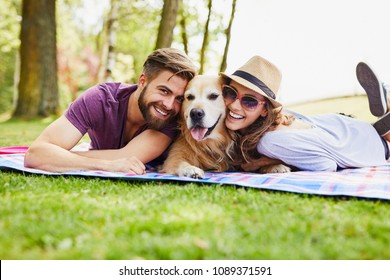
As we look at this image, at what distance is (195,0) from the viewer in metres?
16.6

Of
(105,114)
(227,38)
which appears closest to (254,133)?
(105,114)

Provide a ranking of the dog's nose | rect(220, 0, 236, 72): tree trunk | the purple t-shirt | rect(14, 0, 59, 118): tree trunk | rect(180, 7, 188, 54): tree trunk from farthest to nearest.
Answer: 1. rect(180, 7, 188, 54): tree trunk
2. rect(220, 0, 236, 72): tree trunk
3. rect(14, 0, 59, 118): tree trunk
4. the purple t-shirt
5. the dog's nose

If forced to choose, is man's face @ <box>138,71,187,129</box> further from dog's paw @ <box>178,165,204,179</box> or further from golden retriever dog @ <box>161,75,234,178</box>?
dog's paw @ <box>178,165,204,179</box>

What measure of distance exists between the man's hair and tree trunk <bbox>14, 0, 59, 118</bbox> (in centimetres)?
999

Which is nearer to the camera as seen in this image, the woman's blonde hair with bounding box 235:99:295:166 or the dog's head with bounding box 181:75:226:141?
the dog's head with bounding box 181:75:226:141

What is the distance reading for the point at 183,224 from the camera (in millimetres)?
2129

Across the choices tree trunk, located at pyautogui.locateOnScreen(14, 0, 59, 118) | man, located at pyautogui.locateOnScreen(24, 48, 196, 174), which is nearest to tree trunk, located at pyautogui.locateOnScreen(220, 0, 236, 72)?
tree trunk, located at pyautogui.locateOnScreen(14, 0, 59, 118)

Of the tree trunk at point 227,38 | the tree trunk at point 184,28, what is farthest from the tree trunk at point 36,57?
the tree trunk at point 227,38

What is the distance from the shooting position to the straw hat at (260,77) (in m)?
3.73

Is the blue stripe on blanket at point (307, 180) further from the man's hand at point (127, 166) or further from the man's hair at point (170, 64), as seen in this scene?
the man's hair at point (170, 64)

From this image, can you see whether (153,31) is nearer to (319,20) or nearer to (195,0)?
(195,0)

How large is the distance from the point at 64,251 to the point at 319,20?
661 inches

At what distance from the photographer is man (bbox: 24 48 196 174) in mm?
3637

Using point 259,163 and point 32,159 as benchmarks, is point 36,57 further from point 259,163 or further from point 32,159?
point 259,163
